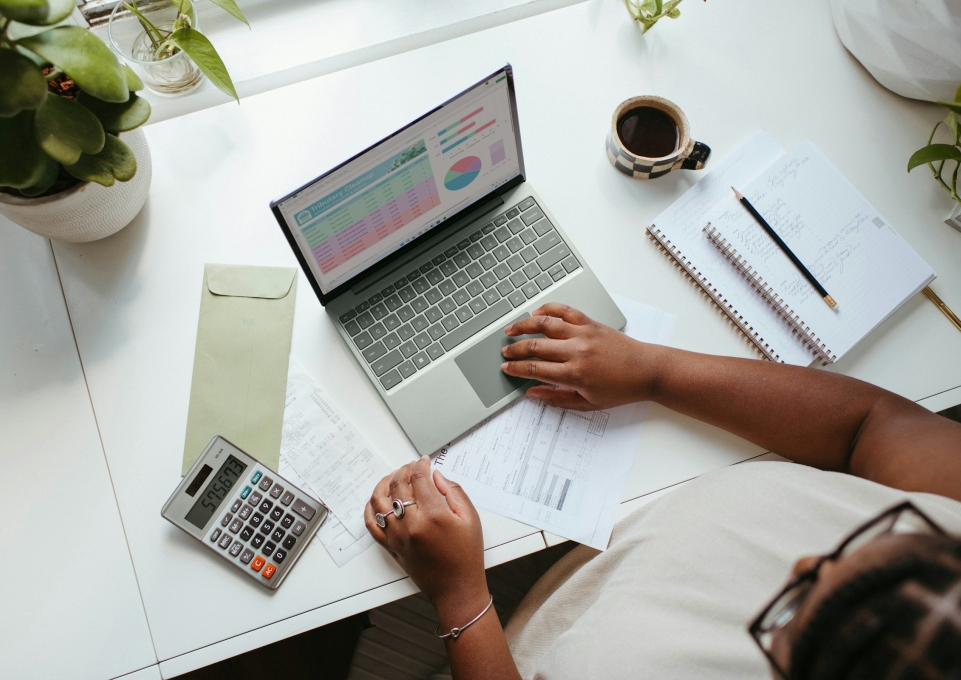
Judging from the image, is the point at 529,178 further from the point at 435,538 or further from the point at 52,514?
the point at 52,514

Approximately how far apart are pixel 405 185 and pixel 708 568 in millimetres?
544

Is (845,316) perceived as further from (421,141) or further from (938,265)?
(421,141)

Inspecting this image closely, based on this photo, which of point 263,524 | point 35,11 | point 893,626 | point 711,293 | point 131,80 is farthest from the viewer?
point 711,293

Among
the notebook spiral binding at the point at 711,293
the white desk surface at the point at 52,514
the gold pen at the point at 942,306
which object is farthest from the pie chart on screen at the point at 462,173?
the gold pen at the point at 942,306

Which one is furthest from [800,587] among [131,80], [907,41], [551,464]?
[907,41]

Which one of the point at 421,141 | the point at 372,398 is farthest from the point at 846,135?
the point at 372,398

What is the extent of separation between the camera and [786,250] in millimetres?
836

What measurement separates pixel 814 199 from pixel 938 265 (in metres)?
0.20

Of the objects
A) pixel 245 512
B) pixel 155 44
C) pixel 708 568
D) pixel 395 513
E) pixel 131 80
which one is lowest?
pixel 708 568

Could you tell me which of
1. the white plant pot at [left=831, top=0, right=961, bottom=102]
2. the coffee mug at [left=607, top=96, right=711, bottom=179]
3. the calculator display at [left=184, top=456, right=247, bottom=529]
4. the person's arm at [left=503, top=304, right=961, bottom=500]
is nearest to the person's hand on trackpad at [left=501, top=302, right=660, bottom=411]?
the person's arm at [left=503, top=304, right=961, bottom=500]

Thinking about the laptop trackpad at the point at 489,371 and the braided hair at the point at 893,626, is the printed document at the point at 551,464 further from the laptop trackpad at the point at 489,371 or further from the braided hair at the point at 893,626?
the braided hair at the point at 893,626

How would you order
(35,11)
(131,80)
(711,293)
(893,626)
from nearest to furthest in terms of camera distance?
(893,626)
(35,11)
(131,80)
(711,293)

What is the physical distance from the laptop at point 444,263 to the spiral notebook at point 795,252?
161 mm

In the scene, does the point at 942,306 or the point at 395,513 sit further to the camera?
the point at 942,306
